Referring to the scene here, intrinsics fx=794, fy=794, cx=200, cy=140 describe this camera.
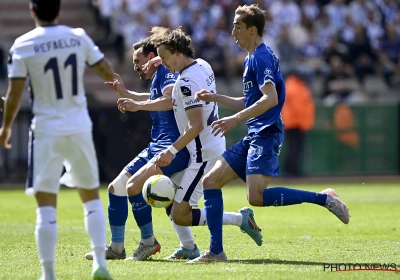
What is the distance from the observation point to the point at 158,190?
759cm

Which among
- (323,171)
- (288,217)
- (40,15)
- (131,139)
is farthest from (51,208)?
(323,171)

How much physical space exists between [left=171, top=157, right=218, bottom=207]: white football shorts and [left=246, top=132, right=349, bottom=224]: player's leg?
0.56 metres

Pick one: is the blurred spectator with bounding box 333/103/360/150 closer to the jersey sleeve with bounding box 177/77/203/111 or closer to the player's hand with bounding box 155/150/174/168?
the jersey sleeve with bounding box 177/77/203/111

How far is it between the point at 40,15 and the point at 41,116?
2.56ft

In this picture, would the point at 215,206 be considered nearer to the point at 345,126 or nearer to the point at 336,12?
the point at 345,126

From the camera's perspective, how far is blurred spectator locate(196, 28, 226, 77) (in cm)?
2192

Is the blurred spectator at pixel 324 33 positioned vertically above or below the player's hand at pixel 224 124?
above

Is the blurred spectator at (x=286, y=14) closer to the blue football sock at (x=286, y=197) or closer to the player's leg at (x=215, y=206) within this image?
the blue football sock at (x=286, y=197)

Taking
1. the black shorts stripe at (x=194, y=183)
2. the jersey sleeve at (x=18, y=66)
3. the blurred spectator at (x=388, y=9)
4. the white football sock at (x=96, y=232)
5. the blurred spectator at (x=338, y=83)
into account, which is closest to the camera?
the jersey sleeve at (x=18, y=66)

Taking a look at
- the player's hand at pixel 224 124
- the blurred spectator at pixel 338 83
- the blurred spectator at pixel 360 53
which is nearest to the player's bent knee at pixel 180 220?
the player's hand at pixel 224 124

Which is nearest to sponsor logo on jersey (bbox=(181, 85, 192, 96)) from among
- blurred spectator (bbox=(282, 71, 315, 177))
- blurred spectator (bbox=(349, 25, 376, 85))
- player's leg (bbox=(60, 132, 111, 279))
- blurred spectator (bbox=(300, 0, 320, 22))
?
player's leg (bbox=(60, 132, 111, 279))

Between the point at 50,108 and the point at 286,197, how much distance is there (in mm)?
2748

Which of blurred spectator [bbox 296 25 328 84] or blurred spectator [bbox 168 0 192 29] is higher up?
blurred spectator [bbox 168 0 192 29]

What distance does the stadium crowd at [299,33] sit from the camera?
22281 mm
